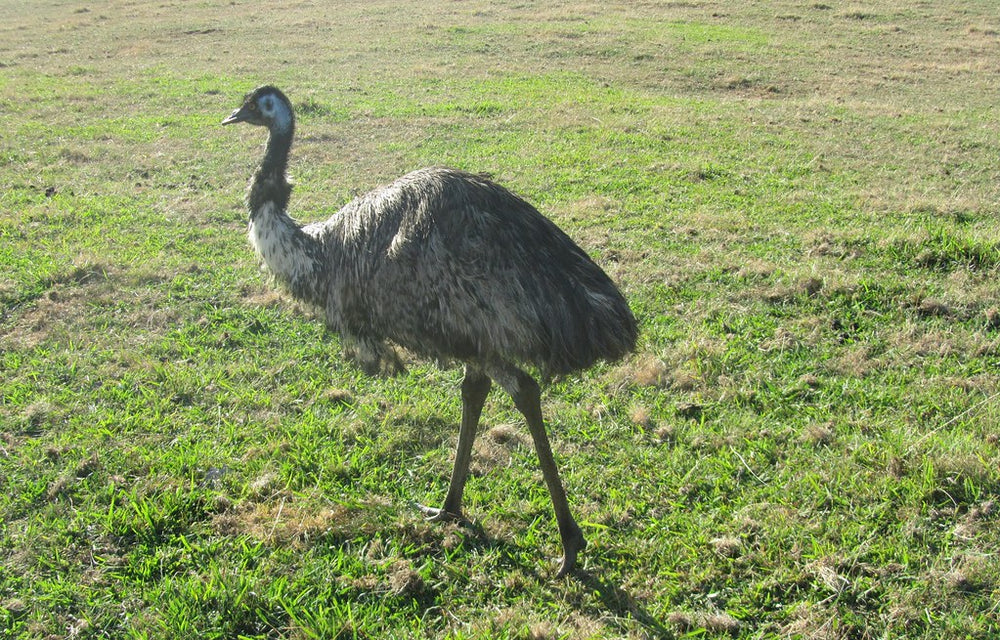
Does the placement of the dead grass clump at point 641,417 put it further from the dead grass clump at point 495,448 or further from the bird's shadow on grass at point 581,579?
the bird's shadow on grass at point 581,579

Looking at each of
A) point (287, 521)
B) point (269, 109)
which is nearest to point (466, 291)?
A: point (287, 521)

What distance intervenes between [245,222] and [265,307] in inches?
77.6

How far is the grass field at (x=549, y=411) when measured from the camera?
3.29 m

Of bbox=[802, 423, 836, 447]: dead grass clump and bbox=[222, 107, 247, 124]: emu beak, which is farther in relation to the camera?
bbox=[222, 107, 247, 124]: emu beak

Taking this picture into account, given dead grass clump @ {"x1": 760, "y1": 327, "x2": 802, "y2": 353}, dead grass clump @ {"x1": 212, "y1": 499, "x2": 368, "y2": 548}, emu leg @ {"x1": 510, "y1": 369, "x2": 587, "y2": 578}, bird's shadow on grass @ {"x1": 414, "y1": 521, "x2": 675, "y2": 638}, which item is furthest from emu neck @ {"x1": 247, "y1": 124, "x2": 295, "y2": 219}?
dead grass clump @ {"x1": 760, "y1": 327, "x2": 802, "y2": 353}

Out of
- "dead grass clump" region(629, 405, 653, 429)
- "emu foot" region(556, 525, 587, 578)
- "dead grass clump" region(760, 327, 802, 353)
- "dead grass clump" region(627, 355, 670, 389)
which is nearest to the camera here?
"emu foot" region(556, 525, 587, 578)

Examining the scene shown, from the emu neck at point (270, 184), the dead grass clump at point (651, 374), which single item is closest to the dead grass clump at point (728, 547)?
the dead grass clump at point (651, 374)

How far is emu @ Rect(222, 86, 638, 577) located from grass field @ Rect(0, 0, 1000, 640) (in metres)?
0.46

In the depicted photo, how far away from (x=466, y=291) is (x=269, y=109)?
71.0 inches

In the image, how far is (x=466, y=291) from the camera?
320 centimetres

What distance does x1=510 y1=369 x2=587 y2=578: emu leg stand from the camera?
3301 millimetres

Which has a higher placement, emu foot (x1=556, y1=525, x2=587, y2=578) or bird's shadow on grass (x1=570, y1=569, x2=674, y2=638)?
emu foot (x1=556, y1=525, x2=587, y2=578)

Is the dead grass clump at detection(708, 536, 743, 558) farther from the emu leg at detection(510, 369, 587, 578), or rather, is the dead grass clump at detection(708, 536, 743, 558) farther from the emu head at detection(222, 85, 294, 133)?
the emu head at detection(222, 85, 294, 133)

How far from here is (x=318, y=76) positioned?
14281 millimetres
